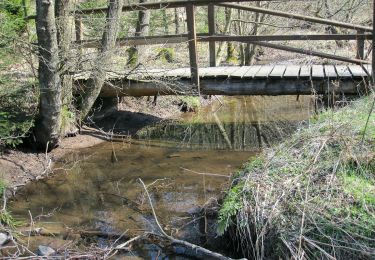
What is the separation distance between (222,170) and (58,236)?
2.88m

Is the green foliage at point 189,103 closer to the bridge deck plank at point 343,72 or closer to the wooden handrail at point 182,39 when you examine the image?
the wooden handrail at point 182,39

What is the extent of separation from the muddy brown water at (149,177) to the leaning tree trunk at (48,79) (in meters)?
0.56

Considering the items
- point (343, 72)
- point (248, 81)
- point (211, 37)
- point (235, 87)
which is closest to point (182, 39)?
point (211, 37)

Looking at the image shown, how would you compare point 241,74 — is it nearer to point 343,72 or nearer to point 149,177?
point 343,72

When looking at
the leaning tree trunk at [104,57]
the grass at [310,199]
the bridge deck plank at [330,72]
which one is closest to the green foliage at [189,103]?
the leaning tree trunk at [104,57]

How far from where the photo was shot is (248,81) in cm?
898

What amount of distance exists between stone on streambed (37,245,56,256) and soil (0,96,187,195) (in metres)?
2.17

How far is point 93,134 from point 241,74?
3121mm

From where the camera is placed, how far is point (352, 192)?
440 cm

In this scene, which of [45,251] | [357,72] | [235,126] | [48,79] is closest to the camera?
[45,251]

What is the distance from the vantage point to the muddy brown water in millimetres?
5969

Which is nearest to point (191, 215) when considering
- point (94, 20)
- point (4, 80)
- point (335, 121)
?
point (335, 121)

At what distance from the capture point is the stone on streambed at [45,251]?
4.94 meters

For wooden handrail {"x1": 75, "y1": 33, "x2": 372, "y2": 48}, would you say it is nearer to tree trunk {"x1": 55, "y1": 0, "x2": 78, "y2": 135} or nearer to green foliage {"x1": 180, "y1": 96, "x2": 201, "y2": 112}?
tree trunk {"x1": 55, "y1": 0, "x2": 78, "y2": 135}
